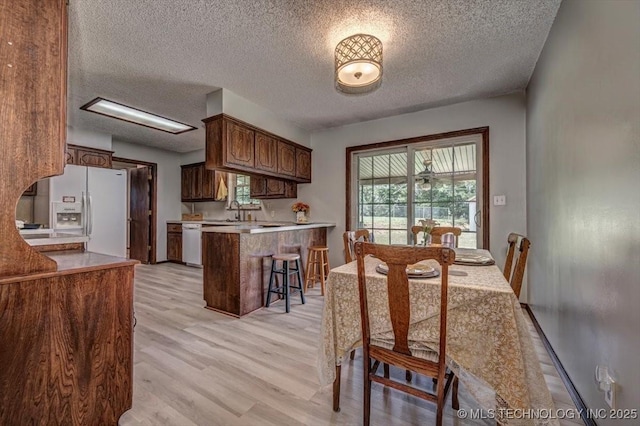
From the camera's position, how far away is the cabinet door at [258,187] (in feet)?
16.3

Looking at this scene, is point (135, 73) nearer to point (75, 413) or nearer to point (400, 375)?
point (75, 413)

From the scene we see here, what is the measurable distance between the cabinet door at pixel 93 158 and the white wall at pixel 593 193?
5.98m

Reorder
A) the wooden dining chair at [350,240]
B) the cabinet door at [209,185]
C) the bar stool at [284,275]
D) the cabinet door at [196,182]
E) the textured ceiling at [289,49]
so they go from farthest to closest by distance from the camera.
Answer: the cabinet door at [196,182], the cabinet door at [209,185], the bar stool at [284,275], the wooden dining chair at [350,240], the textured ceiling at [289,49]

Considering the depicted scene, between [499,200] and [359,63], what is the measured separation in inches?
95.0

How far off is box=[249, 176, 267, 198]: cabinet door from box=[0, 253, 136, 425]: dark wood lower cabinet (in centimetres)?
350

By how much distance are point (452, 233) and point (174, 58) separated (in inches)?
121

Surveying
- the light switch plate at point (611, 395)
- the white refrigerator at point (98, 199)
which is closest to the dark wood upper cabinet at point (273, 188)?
the white refrigerator at point (98, 199)

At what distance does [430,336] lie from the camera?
1323 mm

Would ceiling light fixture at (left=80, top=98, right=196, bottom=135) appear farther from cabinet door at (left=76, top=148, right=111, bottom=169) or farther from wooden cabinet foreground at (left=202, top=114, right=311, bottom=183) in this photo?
wooden cabinet foreground at (left=202, top=114, right=311, bottom=183)

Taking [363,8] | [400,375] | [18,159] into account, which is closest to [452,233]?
[400,375]

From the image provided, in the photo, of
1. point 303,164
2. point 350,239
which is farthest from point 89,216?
Result: point 350,239

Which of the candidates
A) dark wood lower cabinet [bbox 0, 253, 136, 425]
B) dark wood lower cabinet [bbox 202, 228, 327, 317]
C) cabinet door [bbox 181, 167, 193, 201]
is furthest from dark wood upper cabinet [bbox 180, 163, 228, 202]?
dark wood lower cabinet [bbox 0, 253, 136, 425]

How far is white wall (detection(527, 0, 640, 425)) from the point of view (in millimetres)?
1111

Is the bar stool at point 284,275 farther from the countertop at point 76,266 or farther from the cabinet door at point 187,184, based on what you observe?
the cabinet door at point 187,184
